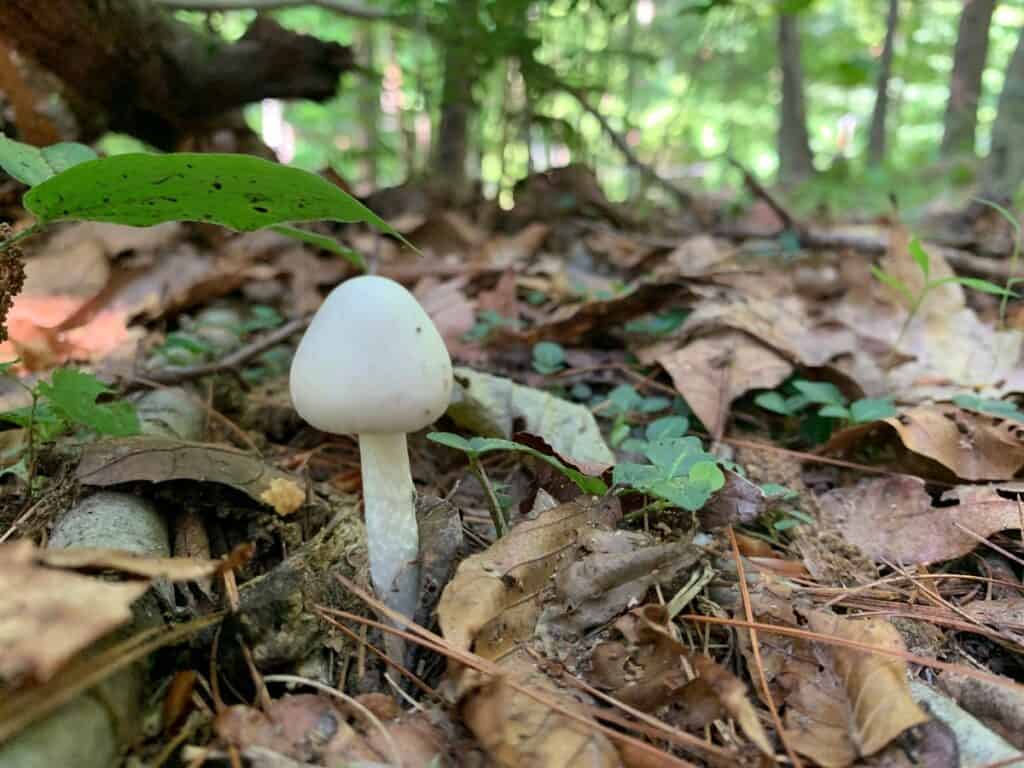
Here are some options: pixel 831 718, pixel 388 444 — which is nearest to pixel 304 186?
pixel 388 444

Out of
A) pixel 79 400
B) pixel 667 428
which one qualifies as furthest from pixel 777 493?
pixel 79 400

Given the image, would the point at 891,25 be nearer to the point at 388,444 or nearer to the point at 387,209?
the point at 387,209

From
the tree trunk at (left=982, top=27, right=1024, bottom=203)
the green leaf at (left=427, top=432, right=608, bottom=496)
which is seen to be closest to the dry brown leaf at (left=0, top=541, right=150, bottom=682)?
the green leaf at (left=427, top=432, right=608, bottom=496)

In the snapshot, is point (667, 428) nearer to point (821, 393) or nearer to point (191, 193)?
point (821, 393)

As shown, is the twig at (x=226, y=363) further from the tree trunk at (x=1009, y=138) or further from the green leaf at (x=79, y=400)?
the tree trunk at (x=1009, y=138)

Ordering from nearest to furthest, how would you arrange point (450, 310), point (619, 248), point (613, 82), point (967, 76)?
point (450, 310) < point (619, 248) < point (613, 82) < point (967, 76)

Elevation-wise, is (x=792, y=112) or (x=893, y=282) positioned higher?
(x=792, y=112)
